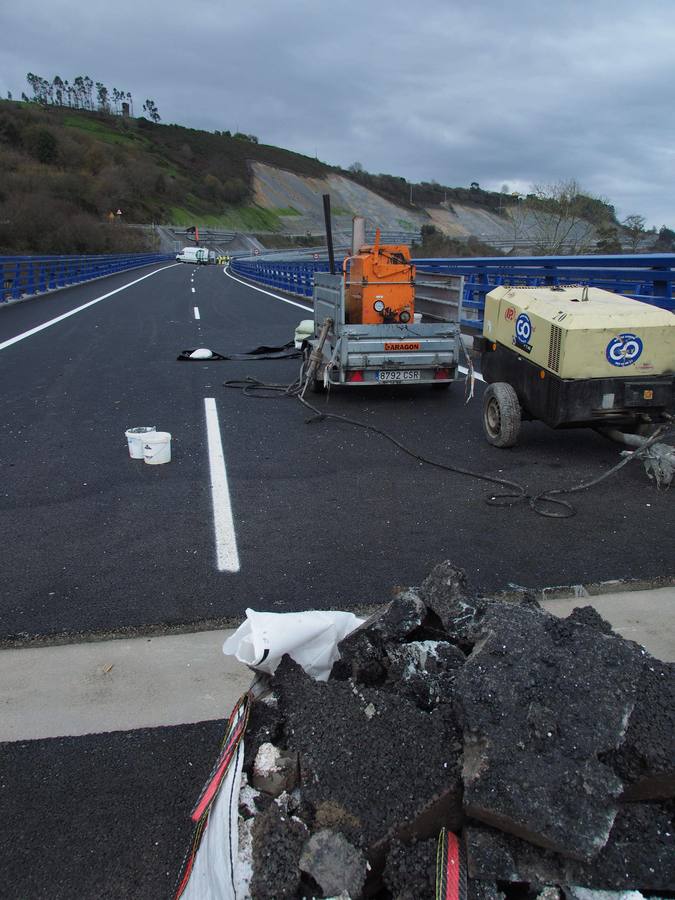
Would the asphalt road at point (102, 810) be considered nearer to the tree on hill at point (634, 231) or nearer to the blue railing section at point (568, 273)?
the blue railing section at point (568, 273)

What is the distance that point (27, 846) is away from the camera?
93.4 inches

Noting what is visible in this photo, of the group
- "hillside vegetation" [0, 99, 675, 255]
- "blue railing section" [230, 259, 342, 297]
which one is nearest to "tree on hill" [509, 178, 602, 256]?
"hillside vegetation" [0, 99, 675, 255]

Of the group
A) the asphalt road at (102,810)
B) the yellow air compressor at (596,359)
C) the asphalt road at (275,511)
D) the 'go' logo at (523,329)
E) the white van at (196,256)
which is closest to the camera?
the asphalt road at (102,810)

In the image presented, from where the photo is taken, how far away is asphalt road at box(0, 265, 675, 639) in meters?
4.02

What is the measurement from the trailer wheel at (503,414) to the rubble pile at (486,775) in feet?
12.9

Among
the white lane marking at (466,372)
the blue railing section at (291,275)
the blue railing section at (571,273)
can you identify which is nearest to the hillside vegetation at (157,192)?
the blue railing section at (291,275)

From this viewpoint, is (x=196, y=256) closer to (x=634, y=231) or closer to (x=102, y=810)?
(x=634, y=231)

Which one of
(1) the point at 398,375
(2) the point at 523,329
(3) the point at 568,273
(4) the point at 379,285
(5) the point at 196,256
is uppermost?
(5) the point at 196,256

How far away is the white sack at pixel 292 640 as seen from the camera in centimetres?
275

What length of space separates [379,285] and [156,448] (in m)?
4.15

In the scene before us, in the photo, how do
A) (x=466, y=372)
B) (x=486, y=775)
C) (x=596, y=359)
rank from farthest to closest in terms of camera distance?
(x=466, y=372), (x=596, y=359), (x=486, y=775)

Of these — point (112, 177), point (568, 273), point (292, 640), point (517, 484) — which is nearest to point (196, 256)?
point (112, 177)

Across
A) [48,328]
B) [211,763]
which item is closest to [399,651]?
[211,763]

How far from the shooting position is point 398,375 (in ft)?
28.2
